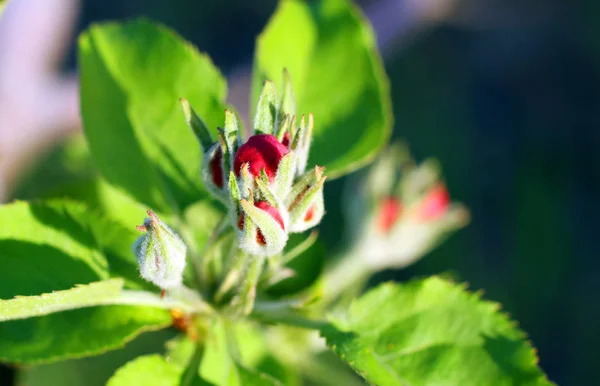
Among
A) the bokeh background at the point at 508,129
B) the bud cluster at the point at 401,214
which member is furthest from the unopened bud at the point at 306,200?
the bokeh background at the point at 508,129

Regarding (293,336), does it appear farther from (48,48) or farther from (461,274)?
(461,274)

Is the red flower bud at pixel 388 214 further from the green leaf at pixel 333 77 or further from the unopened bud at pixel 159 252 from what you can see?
the unopened bud at pixel 159 252

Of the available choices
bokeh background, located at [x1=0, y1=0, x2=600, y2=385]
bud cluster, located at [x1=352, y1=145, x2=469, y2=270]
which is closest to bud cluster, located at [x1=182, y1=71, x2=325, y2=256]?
bud cluster, located at [x1=352, y1=145, x2=469, y2=270]

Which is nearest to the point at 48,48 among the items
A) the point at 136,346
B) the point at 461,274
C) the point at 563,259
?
the point at 136,346

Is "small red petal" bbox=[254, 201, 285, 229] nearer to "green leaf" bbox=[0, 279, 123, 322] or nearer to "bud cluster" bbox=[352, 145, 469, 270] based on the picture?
"green leaf" bbox=[0, 279, 123, 322]

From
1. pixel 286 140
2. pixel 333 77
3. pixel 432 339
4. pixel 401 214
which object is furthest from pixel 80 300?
pixel 401 214

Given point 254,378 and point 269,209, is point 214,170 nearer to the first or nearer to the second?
point 269,209
